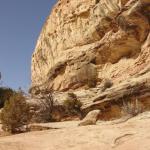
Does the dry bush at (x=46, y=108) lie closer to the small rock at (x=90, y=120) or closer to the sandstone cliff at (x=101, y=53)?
the sandstone cliff at (x=101, y=53)

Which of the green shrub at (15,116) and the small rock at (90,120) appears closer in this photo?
the small rock at (90,120)

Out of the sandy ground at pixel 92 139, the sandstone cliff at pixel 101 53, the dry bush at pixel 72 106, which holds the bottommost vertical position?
the sandy ground at pixel 92 139

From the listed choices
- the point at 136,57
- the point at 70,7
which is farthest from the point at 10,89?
the point at 70,7

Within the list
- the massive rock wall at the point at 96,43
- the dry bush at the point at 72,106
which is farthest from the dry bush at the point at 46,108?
the massive rock wall at the point at 96,43

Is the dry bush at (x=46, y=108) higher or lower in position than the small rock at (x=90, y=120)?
higher

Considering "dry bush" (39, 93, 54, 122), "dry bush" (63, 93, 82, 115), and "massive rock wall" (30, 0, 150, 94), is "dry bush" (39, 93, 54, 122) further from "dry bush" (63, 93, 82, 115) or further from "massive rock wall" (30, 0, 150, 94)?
"massive rock wall" (30, 0, 150, 94)

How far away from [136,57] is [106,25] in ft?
16.7

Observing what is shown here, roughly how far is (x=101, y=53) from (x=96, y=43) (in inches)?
60.7

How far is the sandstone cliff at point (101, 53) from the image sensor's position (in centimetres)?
2136

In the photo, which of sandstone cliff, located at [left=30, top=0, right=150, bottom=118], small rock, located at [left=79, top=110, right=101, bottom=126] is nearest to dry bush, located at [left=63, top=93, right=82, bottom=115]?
sandstone cliff, located at [left=30, top=0, right=150, bottom=118]

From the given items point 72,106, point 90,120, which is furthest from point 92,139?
point 72,106

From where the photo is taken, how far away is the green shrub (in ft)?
55.8

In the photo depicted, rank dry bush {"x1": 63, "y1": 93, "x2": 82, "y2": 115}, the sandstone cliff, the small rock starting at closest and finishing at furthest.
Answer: the small rock
the sandstone cliff
dry bush {"x1": 63, "y1": 93, "x2": 82, "y2": 115}

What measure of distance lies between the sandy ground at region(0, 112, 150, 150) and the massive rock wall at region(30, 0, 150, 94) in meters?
16.8
